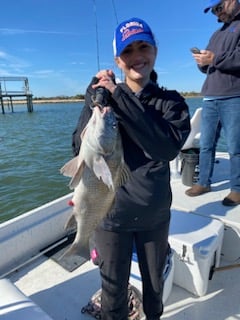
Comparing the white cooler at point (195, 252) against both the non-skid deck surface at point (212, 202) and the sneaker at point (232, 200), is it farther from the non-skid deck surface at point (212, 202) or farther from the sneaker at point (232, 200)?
the sneaker at point (232, 200)

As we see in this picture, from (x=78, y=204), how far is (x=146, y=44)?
0.96m

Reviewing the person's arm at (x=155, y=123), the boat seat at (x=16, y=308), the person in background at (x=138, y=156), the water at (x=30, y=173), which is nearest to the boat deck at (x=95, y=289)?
the person in background at (x=138, y=156)

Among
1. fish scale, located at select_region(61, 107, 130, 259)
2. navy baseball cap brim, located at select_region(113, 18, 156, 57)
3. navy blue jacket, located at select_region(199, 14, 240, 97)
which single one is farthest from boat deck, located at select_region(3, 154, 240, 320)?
navy baseball cap brim, located at select_region(113, 18, 156, 57)

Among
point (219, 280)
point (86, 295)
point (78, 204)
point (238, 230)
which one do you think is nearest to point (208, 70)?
point (238, 230)

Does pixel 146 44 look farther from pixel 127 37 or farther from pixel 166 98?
pixel 166 98

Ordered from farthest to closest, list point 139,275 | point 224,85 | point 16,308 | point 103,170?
1. point 224,85
2. point 139,275
3. point 16,308
4. point 103,170

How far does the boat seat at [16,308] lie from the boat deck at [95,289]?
30.7 inches

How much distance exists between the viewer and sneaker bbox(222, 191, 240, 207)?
3.22 m

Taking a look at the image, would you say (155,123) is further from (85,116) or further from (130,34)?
(130,34)

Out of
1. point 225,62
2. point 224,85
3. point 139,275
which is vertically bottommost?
point 139,275

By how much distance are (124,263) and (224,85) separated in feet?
7.24

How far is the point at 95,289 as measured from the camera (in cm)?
257

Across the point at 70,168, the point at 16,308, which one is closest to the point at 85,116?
the point at 70,168

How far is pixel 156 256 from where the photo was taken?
1817mm
